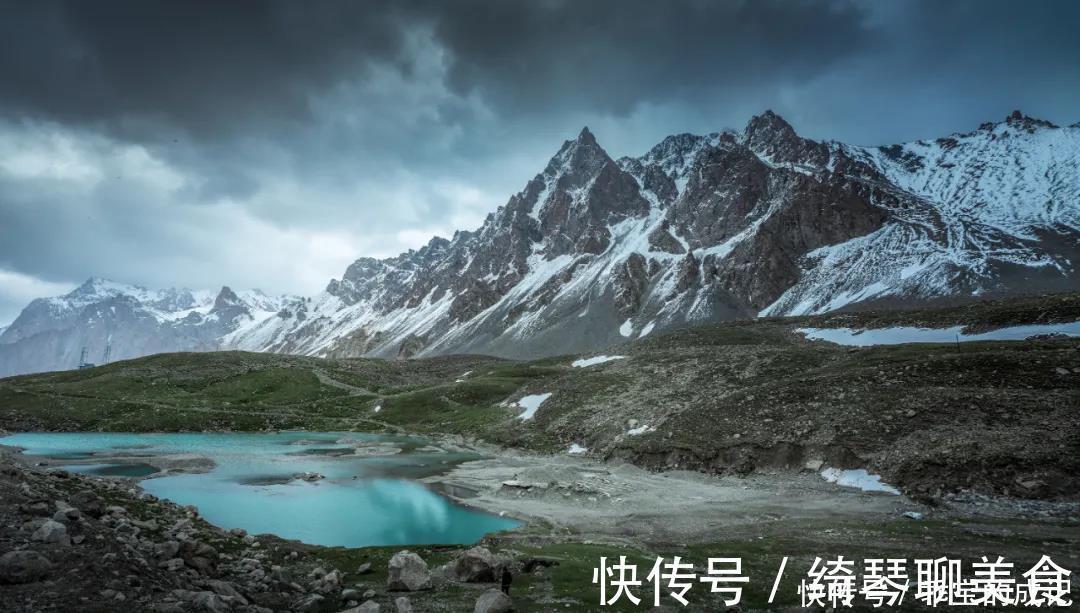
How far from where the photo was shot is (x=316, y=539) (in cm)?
3044

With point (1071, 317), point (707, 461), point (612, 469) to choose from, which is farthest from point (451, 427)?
point (1071, 317)

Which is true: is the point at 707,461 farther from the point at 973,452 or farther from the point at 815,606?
the point at 815,606

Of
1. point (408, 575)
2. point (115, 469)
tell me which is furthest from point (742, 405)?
point (115, 469)

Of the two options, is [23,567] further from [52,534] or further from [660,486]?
[660,486]

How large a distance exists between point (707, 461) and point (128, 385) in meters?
129

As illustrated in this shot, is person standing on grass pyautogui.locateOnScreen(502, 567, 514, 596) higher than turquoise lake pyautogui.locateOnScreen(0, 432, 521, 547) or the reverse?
higher

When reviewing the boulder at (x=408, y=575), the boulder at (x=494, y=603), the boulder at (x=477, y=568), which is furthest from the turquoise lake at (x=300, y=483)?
the boulder at (x=494, y=603)

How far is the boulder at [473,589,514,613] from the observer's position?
15.8m

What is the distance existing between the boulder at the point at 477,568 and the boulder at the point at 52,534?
11639 millimetres

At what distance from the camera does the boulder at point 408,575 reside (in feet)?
61.9

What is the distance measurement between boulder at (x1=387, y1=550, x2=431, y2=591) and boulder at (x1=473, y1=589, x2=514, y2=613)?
340 cm

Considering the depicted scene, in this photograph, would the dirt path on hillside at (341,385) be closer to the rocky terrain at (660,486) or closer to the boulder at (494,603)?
the rocky terrain at (660,486)

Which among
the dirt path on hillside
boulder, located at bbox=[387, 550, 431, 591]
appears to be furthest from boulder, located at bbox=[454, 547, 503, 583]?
the dirt path on hillside

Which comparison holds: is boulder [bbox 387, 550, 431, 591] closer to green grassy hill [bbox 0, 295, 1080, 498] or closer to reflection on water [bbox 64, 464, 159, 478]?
green grassy hill [bbox 0, 295, 1080, 498]
